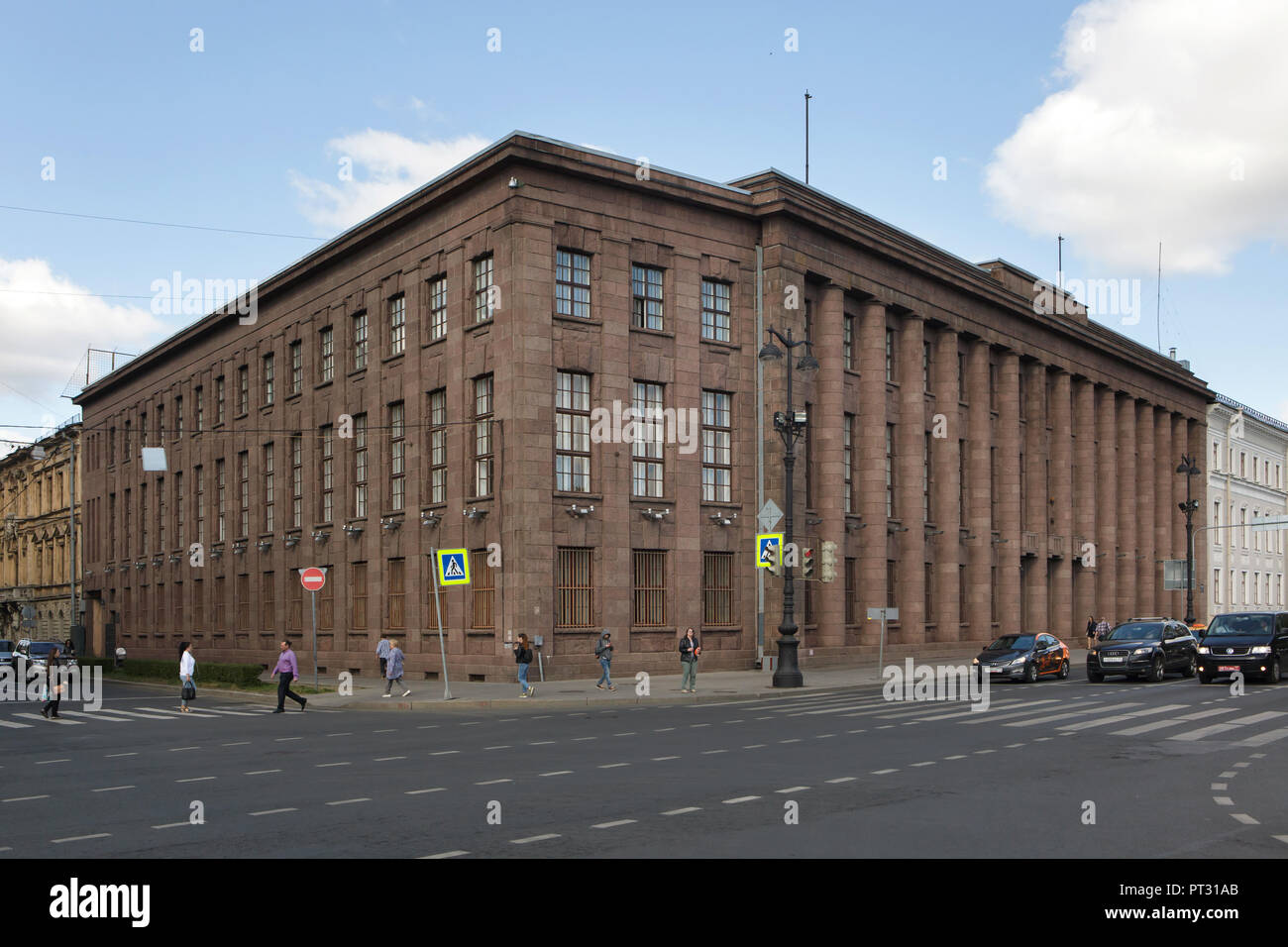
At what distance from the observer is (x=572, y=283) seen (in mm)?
37344

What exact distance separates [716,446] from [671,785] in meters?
27.4

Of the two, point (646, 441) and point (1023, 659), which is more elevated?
point (646, 441)

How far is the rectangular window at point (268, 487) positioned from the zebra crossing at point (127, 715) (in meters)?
21.7

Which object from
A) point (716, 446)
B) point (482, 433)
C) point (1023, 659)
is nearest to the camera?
point (1023, 659)

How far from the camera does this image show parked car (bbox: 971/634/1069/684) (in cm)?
3422

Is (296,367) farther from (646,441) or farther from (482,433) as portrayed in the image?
(646,441)

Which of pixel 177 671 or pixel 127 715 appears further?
pixel 177 671

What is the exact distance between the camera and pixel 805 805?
11828mm

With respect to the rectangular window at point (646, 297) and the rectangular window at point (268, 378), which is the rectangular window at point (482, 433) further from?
the rectangular window at point (268, 378)

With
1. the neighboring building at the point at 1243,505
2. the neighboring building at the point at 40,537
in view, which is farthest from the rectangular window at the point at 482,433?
the neighboring building at the point at 1243,505

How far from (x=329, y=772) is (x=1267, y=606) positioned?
91231 mm

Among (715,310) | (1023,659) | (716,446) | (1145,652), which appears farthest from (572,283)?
(1145,652)

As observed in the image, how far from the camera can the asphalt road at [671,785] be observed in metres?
9.97

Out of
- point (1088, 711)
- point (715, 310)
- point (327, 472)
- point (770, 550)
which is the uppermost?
point (715, 310)
